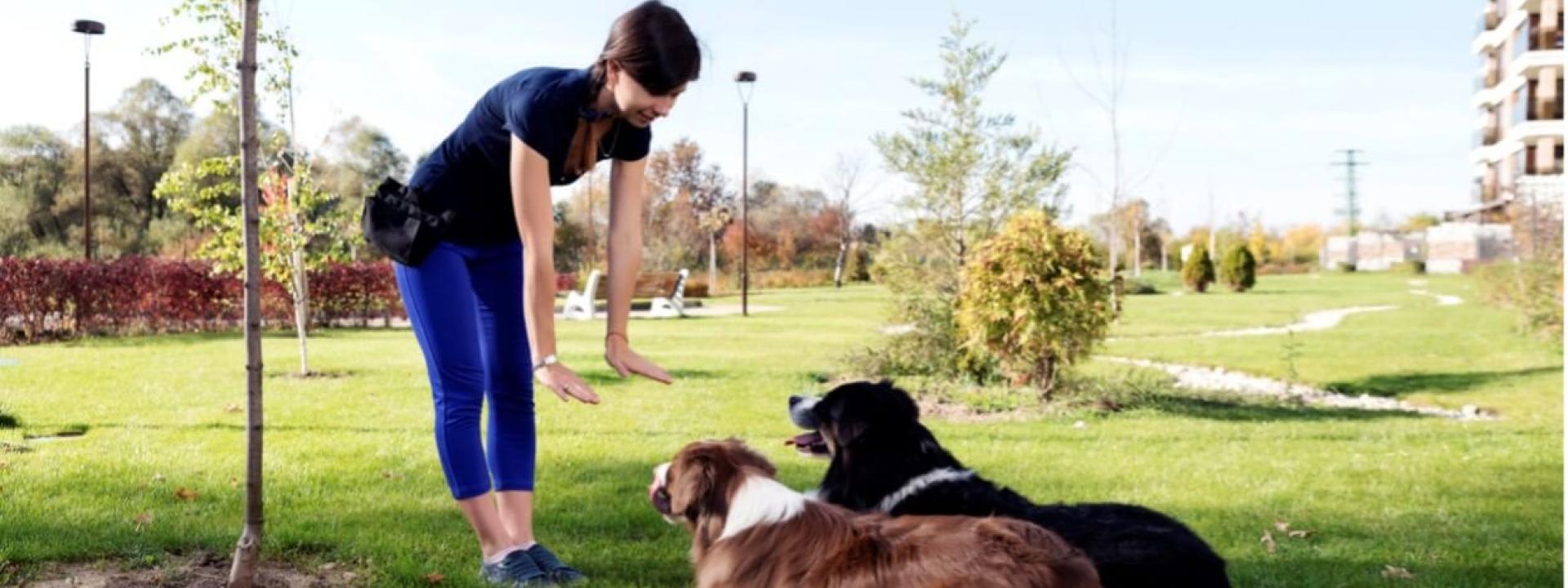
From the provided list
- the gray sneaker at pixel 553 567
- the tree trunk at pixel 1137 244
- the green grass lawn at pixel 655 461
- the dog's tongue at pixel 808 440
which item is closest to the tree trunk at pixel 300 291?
the green grass lawn at pixel 655 461

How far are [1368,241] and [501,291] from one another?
69237 mm

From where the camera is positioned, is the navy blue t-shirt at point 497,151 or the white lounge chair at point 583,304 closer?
the navy blue t-shirt at point 497,151

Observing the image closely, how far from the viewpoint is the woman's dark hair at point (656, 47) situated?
9.05 ft

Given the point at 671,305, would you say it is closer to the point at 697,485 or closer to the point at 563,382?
the point at 563,382

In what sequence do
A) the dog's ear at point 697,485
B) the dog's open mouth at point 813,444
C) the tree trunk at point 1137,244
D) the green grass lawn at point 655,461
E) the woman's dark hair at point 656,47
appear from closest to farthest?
the dog's ear at point 697,485 < the woman's dark hair at point 656,47 < the dog's open mouth at point 813,444 < the green grass lawn at point 655,461 < the tree trunk at point 1137,244

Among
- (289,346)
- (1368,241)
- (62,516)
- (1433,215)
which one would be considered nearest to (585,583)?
(62,516)

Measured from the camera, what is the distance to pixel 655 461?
19.8ft

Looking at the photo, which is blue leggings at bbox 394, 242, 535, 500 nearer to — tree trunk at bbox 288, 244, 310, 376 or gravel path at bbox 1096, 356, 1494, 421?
tree trunk at bbox 288, 244, 310, 376

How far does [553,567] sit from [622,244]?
1.03 metres

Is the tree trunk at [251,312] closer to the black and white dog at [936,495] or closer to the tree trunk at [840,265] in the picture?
the black and white dog at [936,495]

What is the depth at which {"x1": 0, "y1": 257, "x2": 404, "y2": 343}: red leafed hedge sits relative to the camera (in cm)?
1410

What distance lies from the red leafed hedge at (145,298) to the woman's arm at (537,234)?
37.0 feet

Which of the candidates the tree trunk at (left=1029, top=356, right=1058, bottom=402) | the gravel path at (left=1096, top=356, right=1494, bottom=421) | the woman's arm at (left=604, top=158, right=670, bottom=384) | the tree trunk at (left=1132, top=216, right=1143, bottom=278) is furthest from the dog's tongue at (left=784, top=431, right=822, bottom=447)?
the tree trunk at (left=1132, top=216, right=1143, bottom=278)

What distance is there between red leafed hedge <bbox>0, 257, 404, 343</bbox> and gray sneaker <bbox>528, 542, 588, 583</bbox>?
1066cm
